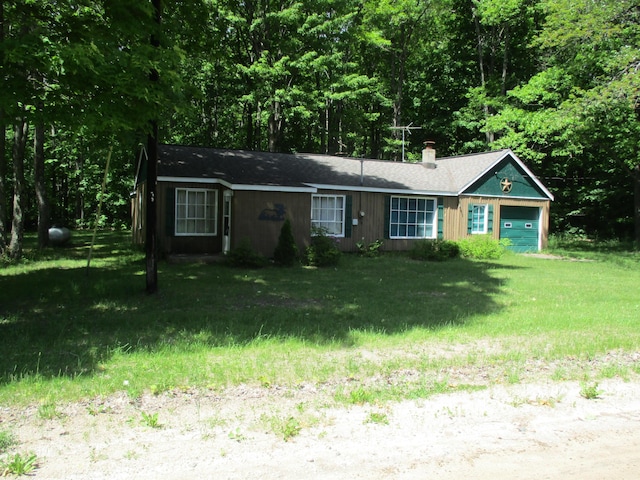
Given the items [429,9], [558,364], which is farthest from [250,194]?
[429,9]

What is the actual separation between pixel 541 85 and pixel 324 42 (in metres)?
11.7

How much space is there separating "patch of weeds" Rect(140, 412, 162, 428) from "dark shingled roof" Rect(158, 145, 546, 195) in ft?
36.0

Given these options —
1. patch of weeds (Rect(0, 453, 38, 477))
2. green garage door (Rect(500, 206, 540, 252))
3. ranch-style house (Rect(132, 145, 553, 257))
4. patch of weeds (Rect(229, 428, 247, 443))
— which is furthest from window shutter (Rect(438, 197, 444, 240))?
patch of weeds (Rect(0, 453, 38, 477))

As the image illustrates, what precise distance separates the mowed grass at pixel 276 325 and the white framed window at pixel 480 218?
25.7 feet

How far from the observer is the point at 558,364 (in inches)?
221

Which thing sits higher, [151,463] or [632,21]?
[632,21]

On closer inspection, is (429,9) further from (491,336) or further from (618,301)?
(491,336)

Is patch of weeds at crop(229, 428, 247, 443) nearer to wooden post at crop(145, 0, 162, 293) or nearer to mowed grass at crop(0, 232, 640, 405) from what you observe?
mowed grass at crop(0, 232, 640, 405)

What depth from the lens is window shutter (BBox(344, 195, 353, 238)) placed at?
17719mm

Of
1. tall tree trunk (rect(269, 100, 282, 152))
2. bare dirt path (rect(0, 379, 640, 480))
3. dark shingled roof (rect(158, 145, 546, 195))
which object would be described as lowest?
bare dirt path (rect(0, 379, 640, 480))

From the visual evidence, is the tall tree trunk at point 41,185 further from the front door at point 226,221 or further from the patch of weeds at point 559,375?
the patch of weeds at point 559,375

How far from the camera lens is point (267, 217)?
14992 millimetres

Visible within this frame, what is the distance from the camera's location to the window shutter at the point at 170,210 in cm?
1521

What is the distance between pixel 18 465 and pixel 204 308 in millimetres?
5021
